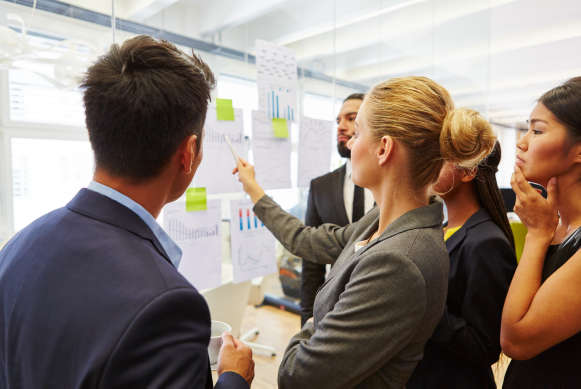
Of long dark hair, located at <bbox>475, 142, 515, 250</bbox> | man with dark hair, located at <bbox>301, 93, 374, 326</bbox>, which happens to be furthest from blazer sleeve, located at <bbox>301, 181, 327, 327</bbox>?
long dark hair, located at <bbox>475, 142, 515, 250</bbox>

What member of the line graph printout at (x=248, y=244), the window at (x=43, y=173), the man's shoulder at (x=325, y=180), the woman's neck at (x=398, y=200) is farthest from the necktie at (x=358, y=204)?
the window at (x=43, y=173)

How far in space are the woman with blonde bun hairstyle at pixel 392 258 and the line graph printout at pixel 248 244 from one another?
0.98 m

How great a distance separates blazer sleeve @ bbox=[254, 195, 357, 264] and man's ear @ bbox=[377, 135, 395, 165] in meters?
0.51

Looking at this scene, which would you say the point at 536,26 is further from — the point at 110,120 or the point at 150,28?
the point at 110,120

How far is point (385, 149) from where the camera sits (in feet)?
3.26

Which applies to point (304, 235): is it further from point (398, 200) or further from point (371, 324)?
point (371, 324)

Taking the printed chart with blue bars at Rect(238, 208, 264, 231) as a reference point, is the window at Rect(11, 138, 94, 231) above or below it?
above

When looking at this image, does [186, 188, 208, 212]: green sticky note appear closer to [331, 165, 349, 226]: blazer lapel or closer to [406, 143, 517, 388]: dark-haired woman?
[331, 165, 349, 226]: blazer lapel

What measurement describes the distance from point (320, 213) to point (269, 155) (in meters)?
0.46

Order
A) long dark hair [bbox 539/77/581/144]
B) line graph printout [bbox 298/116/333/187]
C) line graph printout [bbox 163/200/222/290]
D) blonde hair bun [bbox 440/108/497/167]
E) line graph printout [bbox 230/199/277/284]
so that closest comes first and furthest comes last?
blonde hair bun [bbox 440/108/497/167] → long dark hair [bbox 539/77/581/144] → line graph printout [bbox 163/200/222/290] → line graph printout [bbox 230/199/277/284] → line graph printout [bbox 298/116/333/187]

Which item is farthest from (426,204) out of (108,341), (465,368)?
(108,341)

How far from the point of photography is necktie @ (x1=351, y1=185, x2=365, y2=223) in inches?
86.0

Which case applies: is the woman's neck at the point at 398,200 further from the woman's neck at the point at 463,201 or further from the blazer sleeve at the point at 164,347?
the blazer sleeve at the point at 164,347

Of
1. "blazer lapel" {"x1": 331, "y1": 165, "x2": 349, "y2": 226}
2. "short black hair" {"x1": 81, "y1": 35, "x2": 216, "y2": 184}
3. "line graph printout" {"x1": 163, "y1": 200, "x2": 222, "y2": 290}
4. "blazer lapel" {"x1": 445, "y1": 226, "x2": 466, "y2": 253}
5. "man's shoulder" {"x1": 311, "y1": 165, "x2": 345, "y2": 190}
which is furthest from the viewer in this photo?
"man's shoulder" {"x1": 311, "y1": 165, "x2": 345, "y2": 190}
